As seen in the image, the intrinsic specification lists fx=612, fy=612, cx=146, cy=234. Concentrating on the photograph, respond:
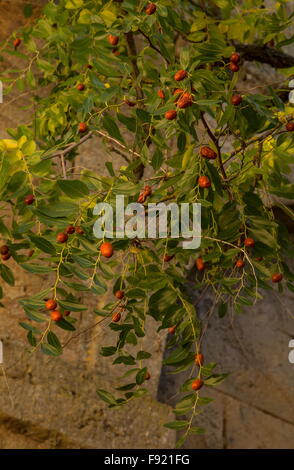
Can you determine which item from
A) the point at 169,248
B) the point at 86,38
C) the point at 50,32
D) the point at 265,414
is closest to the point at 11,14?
the point at 50,32

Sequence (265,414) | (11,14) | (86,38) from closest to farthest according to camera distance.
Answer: (86,38), (11,14), (265,414)

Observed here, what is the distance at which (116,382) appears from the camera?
1749mm

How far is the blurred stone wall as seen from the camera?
159cm

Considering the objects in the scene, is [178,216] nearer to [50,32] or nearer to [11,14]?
[50,32]

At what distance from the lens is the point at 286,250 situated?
1367mm

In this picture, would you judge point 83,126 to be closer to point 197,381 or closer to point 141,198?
point 141,198

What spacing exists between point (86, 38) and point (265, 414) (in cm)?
154

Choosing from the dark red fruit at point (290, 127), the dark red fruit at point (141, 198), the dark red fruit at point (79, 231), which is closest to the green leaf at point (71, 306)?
the dark red fruit at point (79, 231)

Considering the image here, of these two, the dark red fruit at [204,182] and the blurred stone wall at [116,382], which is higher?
the dark red fruit at [204,182]

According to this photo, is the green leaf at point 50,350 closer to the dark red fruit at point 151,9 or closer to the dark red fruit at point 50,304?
the dark red fruit at point 50,304

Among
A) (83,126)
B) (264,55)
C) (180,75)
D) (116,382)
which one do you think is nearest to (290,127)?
(180,75)

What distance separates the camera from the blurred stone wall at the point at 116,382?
1589mm

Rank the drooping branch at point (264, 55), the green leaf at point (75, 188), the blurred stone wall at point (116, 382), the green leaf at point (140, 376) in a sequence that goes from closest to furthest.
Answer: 1. the green leaf at point (75, 188)
2. the green leaf at point (140, 376)
3. the blurred stone wall at point (116, 382)
4. the drooping branch at point (264, 55)

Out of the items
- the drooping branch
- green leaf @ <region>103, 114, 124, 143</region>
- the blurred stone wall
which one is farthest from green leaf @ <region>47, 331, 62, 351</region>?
the drooping branch
